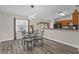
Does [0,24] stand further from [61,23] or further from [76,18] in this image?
[76,18]

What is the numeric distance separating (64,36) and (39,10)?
1.05 metres

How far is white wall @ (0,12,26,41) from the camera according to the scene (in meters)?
2.15

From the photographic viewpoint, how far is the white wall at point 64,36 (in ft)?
7.88

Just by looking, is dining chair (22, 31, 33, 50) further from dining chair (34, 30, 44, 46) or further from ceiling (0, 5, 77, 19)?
ceiling (0, 5, 77, 19)

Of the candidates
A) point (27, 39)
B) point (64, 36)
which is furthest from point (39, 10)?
point (64, 36)

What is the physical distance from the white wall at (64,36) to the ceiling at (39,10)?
0.42 m

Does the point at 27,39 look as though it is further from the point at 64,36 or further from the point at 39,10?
the point at 64,36

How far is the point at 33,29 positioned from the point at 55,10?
660 mm

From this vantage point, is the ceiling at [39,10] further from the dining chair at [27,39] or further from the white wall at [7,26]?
the dining chair at [27,39]

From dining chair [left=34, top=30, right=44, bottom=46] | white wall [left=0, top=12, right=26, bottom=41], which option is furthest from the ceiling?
dining chair [left=34, top=30, right=44, bottom=46]

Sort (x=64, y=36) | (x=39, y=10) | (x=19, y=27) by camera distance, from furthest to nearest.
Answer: (x=64, y=36)
(x=19, y=27)
(x=39, y=10)

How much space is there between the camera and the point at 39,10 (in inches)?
84.2

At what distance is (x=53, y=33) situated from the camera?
103 inches

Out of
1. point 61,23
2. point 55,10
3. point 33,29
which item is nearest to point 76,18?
point 61,23
